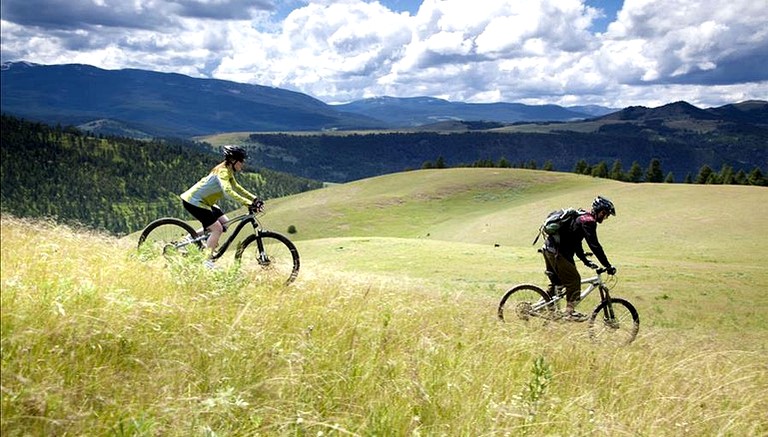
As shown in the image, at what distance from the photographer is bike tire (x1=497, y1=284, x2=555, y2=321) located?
12140 millimetres

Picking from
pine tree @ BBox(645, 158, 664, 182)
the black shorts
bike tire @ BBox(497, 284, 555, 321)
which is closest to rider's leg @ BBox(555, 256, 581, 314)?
bike tire @ BBox(497, 284, 555, 321)

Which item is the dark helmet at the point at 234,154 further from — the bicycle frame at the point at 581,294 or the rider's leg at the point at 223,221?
the bicycle frame at the point at 581,294

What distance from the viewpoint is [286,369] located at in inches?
194

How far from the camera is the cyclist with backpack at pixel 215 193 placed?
11148 millimetres

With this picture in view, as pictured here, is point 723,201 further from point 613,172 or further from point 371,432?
point 613,172

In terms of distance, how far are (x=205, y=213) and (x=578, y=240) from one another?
8.03m

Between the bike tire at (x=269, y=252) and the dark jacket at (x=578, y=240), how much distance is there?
19.0ft

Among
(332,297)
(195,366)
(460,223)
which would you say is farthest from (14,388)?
(460,223)

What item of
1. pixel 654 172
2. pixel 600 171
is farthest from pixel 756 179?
pixel 600 171

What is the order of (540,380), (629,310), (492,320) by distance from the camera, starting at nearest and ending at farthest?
1. (540,380)
2. (492,320)
3. (629,310)

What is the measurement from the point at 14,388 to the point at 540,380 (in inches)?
158

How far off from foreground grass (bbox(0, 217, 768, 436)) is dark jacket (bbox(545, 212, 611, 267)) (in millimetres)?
4424

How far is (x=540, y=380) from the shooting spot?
200 inches

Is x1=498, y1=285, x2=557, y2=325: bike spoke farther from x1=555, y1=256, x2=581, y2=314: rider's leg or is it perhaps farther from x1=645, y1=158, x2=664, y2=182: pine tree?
x1=645, y1=158, x2=664, y2=182: pine tree
